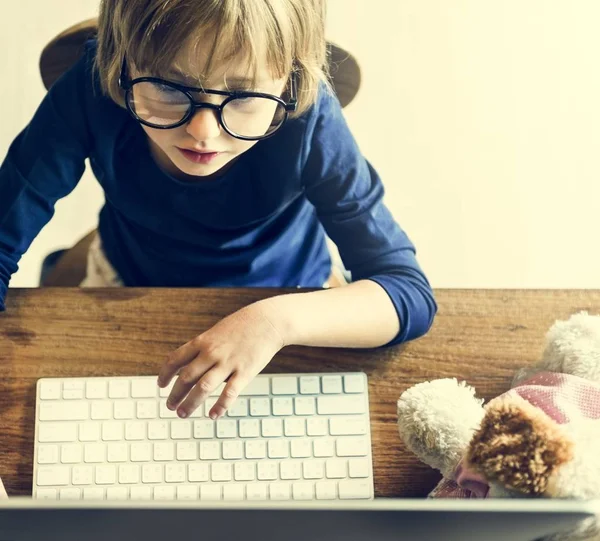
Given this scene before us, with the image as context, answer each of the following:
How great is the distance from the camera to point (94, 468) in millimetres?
686

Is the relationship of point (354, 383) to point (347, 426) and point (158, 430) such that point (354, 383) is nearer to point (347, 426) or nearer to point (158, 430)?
point (347, 426)

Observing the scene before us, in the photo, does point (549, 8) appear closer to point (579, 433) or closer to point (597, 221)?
point (597, 221)

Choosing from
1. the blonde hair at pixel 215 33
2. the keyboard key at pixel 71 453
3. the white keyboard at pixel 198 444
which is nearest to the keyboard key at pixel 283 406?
the white keyboard at pixel 198 444

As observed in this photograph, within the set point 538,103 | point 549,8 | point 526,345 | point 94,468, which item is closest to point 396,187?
point 538,103

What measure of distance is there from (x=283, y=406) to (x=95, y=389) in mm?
203

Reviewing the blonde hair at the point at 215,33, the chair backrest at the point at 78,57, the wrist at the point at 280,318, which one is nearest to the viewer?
the blonde hair at the point at 215,33

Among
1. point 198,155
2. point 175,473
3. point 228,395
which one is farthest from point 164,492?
point 198,155

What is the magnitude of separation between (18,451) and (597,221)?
1.15 meters

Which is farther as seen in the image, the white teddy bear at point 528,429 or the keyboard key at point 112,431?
the keyboard key at point 112,431

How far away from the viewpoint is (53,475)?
26.7 inches

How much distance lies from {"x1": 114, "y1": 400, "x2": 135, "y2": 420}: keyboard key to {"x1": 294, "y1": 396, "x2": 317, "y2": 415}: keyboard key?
0.57 ft

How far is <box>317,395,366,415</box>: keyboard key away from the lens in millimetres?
723

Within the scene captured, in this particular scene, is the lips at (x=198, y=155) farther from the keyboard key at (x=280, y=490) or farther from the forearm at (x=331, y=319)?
the keyboard key at (x=280, y=490)

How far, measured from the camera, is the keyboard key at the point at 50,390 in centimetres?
71
